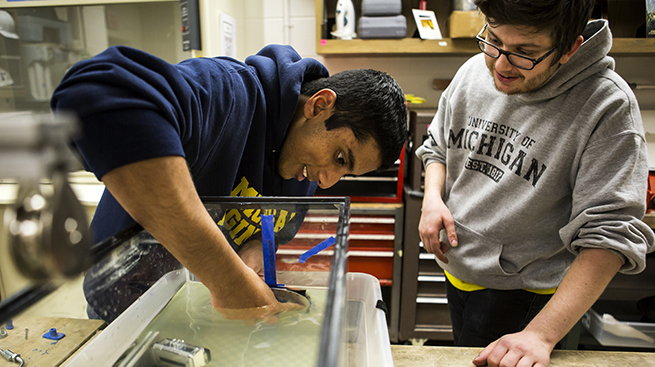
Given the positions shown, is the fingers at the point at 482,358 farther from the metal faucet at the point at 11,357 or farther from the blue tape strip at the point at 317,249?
the metal faucet at the point at 11,357

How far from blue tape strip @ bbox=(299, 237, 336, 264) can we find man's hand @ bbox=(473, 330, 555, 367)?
0.39 meters

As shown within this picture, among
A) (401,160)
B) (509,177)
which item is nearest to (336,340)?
(509,177)

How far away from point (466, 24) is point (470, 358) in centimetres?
183

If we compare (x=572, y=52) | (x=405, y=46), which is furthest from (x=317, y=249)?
(x=405, y=46)

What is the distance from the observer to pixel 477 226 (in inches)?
42.8

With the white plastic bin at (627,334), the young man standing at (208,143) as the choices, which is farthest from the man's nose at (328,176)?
the white plastic bin at (627,334)

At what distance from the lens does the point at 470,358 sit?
80cm

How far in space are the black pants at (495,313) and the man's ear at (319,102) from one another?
702 millimetres

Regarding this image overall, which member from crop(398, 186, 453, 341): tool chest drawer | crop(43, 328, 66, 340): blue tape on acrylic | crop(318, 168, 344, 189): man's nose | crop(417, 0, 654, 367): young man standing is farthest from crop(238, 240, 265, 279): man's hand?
crop(398, 186, 453, 341): tool chest drawer

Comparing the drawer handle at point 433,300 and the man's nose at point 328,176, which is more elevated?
the man's nose at point 328,176

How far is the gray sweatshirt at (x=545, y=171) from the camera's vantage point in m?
0.81

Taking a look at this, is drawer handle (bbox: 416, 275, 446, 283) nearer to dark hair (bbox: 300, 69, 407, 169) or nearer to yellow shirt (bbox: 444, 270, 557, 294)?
yellow shirt (bbox: 444, 270, 557, 294)

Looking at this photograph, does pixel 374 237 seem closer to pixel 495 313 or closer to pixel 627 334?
pixel 495 313

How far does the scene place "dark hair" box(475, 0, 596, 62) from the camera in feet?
2.53
